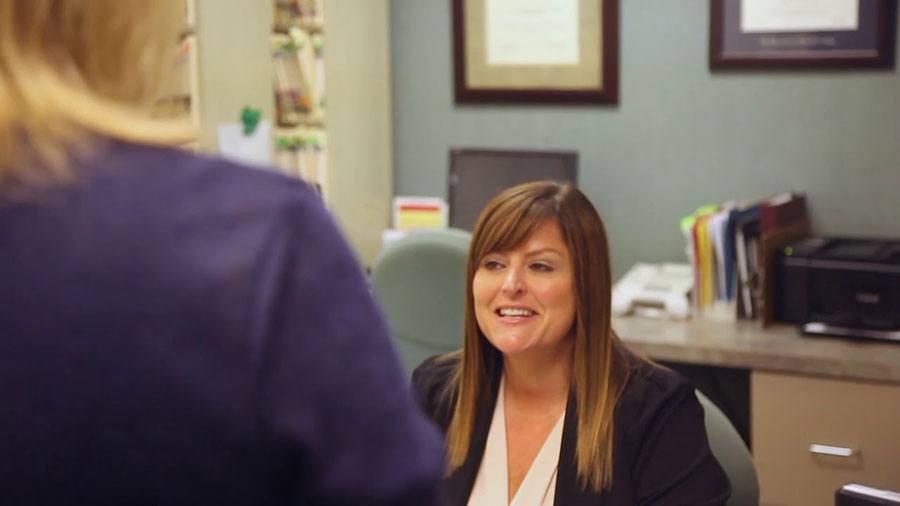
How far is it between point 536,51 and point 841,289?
1.34 m

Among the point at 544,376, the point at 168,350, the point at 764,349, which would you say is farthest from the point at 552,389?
the point at 168,350

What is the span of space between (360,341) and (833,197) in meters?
3.15

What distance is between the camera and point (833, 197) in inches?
136

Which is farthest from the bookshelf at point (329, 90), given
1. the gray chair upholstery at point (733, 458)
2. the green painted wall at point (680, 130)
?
the gray chair upholstery at point (733, 458)

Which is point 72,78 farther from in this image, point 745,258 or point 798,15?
point 798,15

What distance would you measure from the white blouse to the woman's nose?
0.23 m

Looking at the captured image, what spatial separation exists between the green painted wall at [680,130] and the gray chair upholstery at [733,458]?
171 cm

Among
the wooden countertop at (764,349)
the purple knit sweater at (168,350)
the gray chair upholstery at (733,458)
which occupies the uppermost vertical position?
the purple knit sweater at (168,350)

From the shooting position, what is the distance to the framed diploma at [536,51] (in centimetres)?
371

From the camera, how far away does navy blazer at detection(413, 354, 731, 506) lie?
5.96ft

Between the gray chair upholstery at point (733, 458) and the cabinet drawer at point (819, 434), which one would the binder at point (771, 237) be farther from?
the gray chair upholstery at point (733, 458)

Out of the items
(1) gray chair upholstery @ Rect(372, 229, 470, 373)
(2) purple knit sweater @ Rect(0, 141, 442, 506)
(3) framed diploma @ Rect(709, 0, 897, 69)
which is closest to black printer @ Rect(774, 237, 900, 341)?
(3) framed diploma @ Rect(709, 0, 897, 69)

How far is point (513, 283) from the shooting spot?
2047 millimetres

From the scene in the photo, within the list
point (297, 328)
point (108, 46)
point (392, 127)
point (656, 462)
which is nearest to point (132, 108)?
point (108, 46)
